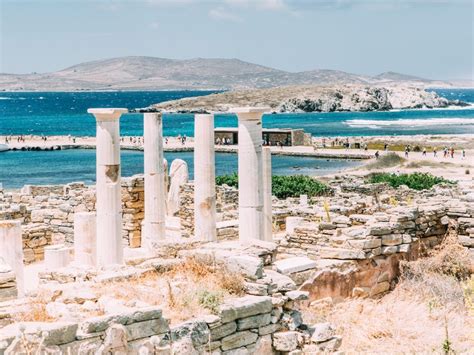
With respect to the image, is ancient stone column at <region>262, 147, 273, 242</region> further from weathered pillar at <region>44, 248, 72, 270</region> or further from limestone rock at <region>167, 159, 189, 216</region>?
limestone rock at <region>167, 159, 189, 216</region>

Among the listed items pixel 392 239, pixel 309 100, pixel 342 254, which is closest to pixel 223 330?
pixel 342 254

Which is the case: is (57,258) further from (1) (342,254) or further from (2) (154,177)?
(1) (342,254)

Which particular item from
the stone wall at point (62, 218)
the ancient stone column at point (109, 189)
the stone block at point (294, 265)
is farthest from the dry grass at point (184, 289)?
the stone wall at point (62, 218)

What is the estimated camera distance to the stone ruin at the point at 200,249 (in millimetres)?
8000

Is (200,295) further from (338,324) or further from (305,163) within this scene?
(305,163)

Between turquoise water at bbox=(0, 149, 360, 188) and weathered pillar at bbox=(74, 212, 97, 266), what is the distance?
36450mm

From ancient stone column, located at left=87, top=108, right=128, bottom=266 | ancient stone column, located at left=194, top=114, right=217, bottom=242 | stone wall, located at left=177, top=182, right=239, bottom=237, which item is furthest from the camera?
stone wall, located at left=177, top=182, right=239, bottom=237

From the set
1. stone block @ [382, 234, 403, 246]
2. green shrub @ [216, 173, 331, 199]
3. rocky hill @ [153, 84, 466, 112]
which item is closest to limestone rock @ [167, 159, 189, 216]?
stone block @ [382, 234, 403, 246]

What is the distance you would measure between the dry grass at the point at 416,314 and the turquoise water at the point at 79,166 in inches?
1508

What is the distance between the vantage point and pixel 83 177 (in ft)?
189

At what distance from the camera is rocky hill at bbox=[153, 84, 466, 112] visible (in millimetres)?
168250

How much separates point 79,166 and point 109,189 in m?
53.4

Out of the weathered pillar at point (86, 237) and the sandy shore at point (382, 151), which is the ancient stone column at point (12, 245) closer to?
the weathered pillar at point (86, 237)

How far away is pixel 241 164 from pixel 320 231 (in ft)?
6.23
